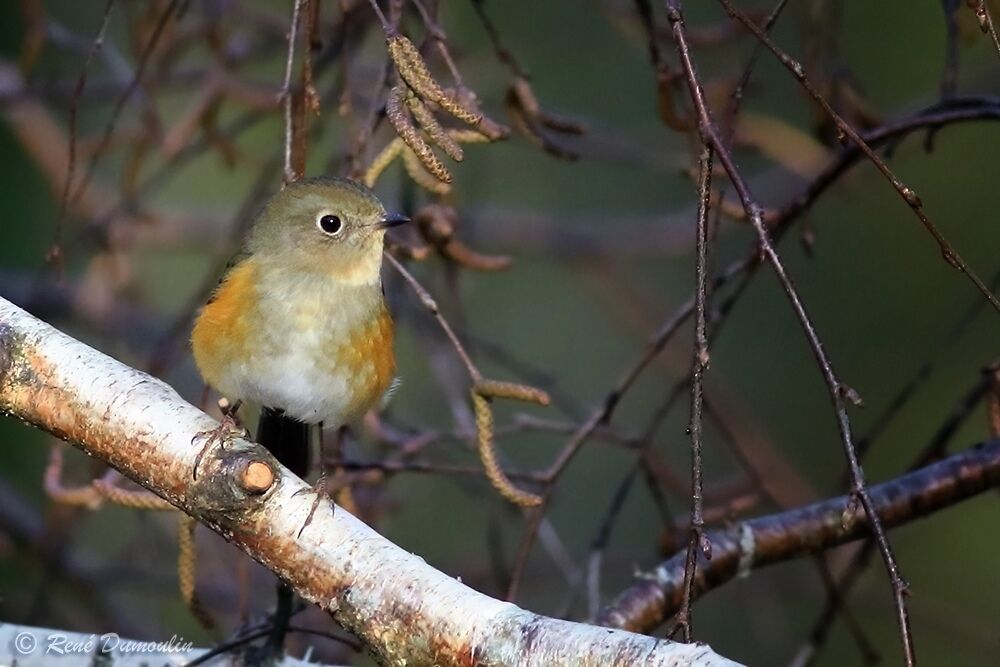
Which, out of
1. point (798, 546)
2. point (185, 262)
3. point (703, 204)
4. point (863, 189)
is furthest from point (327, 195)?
point (185, 262)

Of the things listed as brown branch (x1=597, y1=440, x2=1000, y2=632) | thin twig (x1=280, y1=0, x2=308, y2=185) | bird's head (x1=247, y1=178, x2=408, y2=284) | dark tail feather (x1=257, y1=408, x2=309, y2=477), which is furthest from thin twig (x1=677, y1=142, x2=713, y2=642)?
dark tail feather (x1=257, y1=408, x2=309, y2=477)

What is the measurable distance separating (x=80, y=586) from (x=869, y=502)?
10.2 ft

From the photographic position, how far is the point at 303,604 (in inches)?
105

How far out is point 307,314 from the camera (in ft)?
10.5

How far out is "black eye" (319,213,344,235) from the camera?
3240 millimetres

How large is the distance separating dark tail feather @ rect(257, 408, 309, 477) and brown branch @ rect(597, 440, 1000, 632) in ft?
3.65

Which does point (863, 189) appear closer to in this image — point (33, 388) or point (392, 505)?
point (392, 505)

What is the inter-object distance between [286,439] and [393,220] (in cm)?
75

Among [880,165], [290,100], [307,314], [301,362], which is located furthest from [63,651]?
[880,165]

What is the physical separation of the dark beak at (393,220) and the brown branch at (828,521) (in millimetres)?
983

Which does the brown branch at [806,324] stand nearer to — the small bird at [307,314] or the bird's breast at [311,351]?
the small bird at [307,314]

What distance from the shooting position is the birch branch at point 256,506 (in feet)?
6.61

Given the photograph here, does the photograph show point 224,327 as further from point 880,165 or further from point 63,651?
point 880,165

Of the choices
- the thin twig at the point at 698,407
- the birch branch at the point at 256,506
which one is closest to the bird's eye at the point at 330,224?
the birch branch at the point at 256,506
